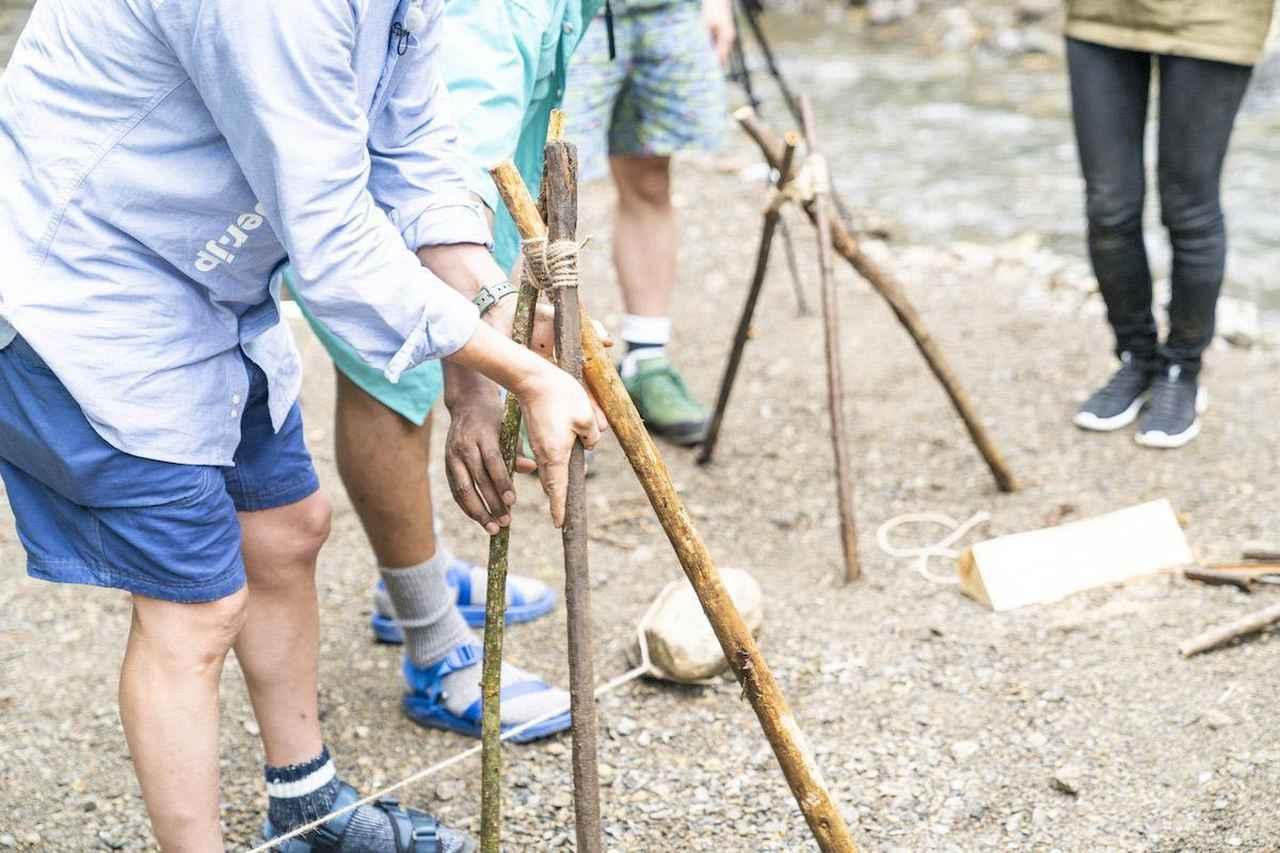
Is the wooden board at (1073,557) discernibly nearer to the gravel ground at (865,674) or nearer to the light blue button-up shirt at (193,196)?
the gravel ground at (865,674)

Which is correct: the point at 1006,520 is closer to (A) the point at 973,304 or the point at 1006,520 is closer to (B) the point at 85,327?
(A) the point at 973,304

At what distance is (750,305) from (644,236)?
632 mm

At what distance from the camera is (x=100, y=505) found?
170 centimetres

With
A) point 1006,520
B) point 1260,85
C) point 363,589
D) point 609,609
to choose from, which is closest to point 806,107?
point 1006,520

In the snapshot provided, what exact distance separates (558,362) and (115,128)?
63 centimetres

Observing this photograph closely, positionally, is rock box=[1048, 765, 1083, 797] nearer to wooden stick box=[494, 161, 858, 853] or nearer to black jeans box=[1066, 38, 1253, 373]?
wooden stick box=[494, 161, 858, 853]

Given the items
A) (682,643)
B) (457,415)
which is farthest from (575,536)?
(682,643)

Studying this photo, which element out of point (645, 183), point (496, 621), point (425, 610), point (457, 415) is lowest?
point (425, 610)

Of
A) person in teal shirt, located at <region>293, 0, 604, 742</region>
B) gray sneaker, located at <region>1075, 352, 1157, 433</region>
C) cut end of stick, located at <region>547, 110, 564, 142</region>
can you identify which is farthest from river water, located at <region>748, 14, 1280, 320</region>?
cut end of stick, located at <region>547, 110, 564, 142</region>

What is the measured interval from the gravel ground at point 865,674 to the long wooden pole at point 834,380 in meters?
0.13

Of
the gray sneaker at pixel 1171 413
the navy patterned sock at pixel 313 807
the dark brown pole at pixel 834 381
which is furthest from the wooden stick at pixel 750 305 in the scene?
the navy patterned sock at pixel 313 807

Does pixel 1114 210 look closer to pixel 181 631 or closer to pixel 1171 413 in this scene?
pixel 1171 413

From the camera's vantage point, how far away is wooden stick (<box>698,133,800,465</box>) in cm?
333

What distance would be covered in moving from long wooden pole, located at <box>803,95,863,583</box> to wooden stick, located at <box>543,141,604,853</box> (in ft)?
4.67
